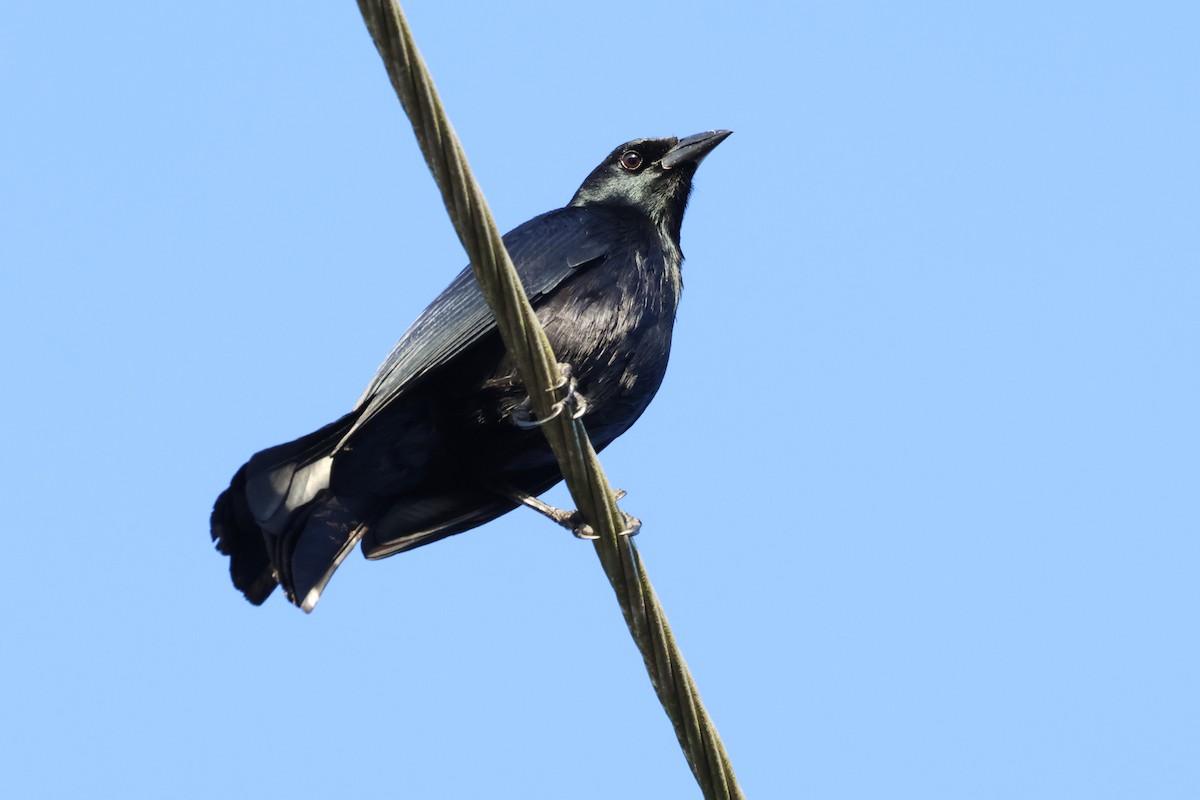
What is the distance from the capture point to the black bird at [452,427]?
15.5 ft

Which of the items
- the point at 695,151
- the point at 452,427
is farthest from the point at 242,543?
the point at 695,151

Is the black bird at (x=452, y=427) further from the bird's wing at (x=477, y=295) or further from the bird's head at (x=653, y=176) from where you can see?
the bird's head at (x=653, y=176)

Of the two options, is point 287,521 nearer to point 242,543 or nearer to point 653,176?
point 242,543

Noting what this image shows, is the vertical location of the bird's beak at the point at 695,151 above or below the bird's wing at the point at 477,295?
above

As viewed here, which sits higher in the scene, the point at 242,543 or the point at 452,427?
the point at 452,427

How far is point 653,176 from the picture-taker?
598 cm

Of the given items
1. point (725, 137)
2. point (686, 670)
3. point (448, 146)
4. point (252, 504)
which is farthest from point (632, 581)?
point (725, 137)

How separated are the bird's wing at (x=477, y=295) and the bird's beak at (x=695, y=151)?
24.7 inches

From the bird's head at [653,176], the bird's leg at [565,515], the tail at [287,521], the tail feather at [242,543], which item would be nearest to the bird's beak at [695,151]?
the bird's head at [653,176]

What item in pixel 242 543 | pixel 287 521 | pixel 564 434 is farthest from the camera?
pixel 242 543

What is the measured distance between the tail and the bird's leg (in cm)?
56

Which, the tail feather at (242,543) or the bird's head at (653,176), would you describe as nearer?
the tail feather at (242,543)

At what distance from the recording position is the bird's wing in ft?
15.3

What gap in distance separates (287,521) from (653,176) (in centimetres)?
214
